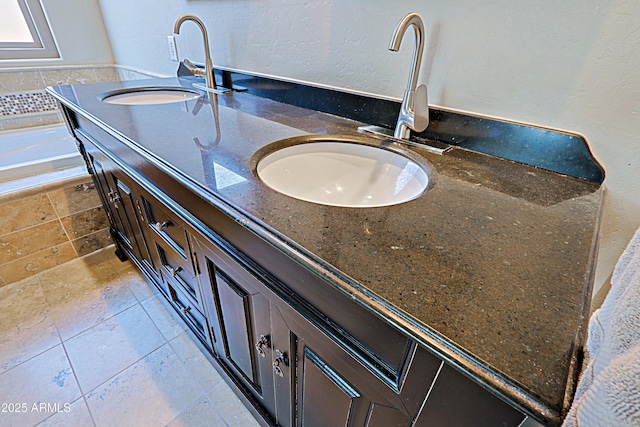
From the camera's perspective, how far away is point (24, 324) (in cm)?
122

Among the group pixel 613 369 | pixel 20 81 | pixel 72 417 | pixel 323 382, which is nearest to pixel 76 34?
pixel 20 81

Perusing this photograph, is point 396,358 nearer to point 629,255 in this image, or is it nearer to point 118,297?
point 629,255

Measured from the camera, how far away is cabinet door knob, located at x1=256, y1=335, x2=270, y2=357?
65 cm

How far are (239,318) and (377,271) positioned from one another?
1.56ft

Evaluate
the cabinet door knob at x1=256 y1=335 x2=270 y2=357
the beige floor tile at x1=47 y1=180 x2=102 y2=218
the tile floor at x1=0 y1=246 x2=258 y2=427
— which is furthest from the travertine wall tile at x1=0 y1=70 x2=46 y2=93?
the cabinet door knob at x1=256 y1=335 x2=270 y2=357

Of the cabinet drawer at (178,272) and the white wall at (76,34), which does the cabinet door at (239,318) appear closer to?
the cabinet drawer at (178,272)

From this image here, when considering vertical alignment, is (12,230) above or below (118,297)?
above

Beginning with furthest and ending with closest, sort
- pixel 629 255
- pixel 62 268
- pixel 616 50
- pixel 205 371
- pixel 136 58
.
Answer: pixel 136 58
pixel 62 268
pixel 205 371
pixel 616 50
pixel 629 255

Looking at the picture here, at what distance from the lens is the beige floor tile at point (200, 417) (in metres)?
0.93

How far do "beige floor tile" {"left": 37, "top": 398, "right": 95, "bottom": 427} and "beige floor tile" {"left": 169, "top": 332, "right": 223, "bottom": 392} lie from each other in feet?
0.98

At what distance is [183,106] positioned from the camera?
1010mm

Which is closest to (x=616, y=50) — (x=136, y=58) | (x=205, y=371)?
(x=205, y=371)

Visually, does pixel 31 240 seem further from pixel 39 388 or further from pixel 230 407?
pixel 230 407

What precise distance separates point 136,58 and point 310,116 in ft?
5.57
